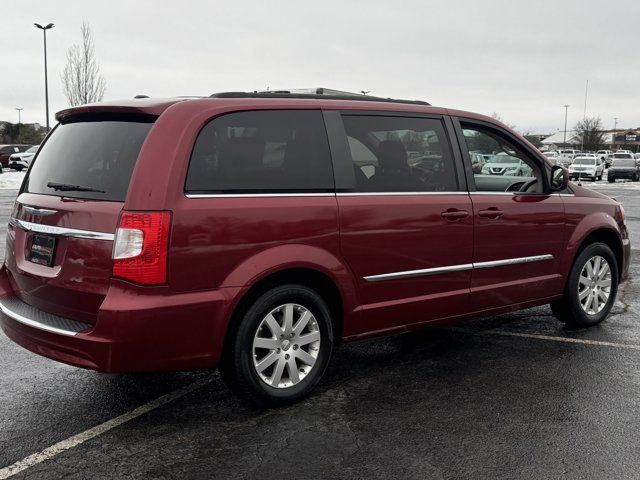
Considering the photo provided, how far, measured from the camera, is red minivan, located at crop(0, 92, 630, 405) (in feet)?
11.1

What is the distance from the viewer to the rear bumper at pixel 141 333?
3.33 meters

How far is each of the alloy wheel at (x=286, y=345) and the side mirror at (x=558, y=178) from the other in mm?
2448

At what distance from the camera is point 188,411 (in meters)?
3.83

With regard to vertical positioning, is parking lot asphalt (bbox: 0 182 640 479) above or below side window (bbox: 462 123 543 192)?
below

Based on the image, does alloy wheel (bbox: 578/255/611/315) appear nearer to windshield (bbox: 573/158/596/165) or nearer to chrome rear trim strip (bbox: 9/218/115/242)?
chrome rear trim strip (bbox: 9/218/115/242)

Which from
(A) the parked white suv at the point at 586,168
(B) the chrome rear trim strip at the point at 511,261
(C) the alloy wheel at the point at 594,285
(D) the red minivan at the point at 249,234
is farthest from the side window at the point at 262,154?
(A) the parked white suv at the point at 586,168

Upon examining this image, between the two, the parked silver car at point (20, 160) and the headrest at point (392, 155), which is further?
the parked silver car at point (20, 160)

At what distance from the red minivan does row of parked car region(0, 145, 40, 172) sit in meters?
35.4

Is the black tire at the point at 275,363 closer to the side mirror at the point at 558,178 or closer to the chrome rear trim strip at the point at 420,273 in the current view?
the chrome rear trim strip at the point at 420,273

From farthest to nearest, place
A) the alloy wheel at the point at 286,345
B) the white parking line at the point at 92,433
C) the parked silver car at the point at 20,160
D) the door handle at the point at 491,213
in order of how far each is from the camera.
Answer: the parked silver car at the point at 20,160
the door handle at the point at 491,213
the alloy wheel at the point at 286,345
the white parking line at the point at 92,433

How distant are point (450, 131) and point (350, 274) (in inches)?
53.8

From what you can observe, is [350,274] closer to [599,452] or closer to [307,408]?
[307,408]

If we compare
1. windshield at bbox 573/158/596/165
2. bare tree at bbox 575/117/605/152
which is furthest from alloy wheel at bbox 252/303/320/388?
bare tree at bbox 575/117/605/152

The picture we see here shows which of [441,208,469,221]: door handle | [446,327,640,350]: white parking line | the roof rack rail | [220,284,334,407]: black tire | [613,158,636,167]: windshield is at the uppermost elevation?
[613,158,636,167]: windshield
